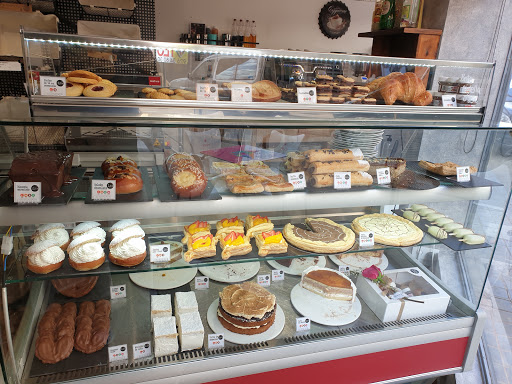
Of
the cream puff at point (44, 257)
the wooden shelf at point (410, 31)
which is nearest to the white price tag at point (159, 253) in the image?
the cream puff at point (44, 257)

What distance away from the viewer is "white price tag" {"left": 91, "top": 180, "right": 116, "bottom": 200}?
185 centimetres

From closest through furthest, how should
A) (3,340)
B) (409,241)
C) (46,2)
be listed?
(3,340)
(409,241)
(46,2)

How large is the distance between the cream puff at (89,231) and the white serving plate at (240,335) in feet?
2.67

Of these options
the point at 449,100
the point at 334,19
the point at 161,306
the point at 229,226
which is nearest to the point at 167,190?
the point at 229,226

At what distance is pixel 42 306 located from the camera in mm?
2230

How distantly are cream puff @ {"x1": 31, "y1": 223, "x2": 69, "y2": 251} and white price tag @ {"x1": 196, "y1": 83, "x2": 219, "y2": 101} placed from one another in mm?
1079

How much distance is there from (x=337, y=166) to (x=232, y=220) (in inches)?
29.8

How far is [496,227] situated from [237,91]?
6.54ft

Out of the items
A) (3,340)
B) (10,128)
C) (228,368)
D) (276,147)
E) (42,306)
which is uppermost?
(10,128)

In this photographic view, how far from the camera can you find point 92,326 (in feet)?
6.81

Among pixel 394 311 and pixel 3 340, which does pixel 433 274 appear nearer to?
pixel 394 311

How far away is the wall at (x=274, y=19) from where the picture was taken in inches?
297

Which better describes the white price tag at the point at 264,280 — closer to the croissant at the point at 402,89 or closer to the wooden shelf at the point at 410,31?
the croissant at the point at 402,89

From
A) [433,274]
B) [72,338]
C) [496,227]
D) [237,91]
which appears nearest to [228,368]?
[72,338]
